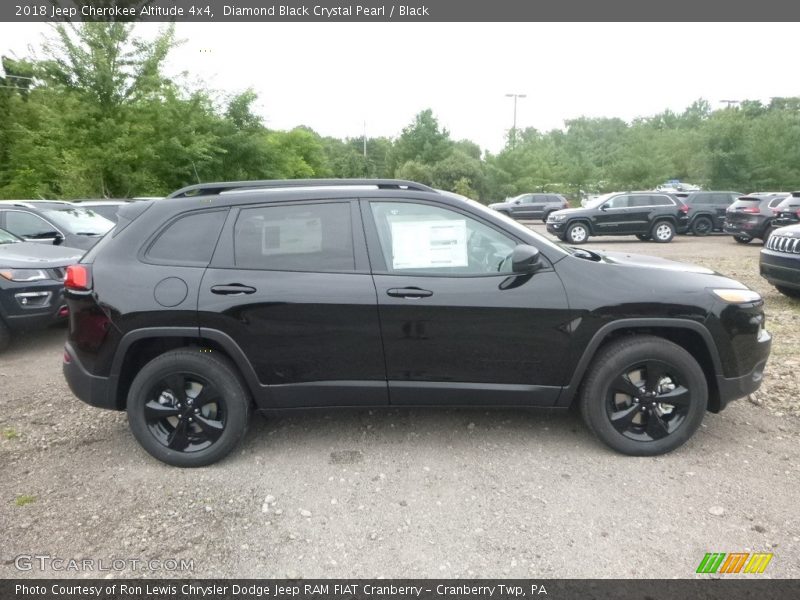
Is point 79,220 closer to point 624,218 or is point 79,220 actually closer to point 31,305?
point 31,305

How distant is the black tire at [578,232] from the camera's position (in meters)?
16.4

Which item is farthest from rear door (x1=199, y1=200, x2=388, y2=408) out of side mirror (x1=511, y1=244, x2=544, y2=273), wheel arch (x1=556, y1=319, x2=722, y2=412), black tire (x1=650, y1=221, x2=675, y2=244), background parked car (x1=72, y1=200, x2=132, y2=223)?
black tire (x1=650, y1=221, x2=675, y2=244)

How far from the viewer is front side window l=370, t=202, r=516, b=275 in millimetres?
3178

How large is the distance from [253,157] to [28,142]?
288 inches

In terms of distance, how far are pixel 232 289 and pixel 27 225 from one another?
21.9 ft

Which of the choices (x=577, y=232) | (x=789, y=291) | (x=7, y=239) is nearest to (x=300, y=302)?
(x=7, y=239)

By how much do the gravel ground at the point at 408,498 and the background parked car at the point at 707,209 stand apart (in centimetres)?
1672

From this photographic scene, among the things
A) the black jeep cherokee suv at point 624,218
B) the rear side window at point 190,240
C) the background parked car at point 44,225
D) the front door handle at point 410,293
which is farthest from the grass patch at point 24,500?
the black jeep cherokee suv at point 624,218

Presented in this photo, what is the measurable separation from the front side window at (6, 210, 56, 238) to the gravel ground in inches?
187

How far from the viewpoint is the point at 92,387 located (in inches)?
125

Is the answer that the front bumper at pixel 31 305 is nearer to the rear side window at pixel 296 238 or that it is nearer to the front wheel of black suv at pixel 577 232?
the rear side window at pixel 296 238

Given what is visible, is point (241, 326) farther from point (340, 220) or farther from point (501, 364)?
point (501, 364)

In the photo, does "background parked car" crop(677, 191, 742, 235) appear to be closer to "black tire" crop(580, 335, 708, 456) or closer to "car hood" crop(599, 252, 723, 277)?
"car hood" crop(599, 252, 723, 277)

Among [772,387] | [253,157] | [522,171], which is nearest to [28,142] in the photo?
[253,157]
